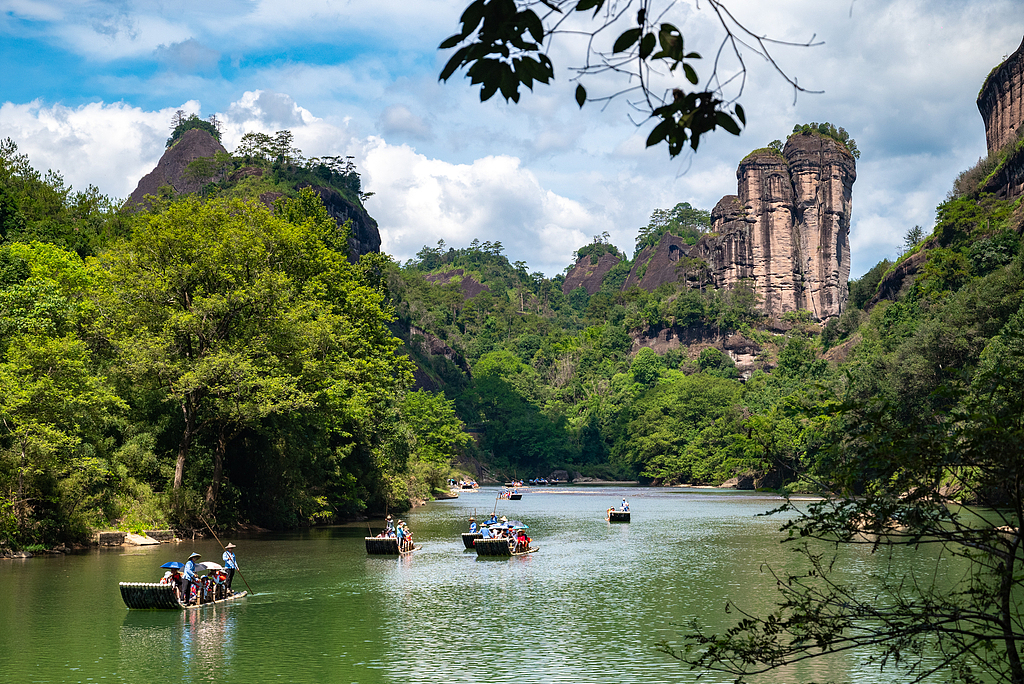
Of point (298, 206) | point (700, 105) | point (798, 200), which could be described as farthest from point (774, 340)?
point (700, 105)

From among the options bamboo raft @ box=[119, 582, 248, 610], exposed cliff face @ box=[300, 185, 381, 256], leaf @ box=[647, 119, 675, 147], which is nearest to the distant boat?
bamboo raft @ box=[119, 582, 248, 610]

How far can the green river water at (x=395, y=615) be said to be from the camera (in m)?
17.5

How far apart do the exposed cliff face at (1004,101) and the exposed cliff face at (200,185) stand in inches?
2756

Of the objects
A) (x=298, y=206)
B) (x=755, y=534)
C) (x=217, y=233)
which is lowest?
(x=755, y=534)

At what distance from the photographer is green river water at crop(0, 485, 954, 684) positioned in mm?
17500

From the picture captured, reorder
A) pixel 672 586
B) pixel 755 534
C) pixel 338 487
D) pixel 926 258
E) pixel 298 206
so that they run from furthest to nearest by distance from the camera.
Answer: pixel 926 258
pixel 298 206
pixel 338 487
pixel 755 534
pixel 672 586

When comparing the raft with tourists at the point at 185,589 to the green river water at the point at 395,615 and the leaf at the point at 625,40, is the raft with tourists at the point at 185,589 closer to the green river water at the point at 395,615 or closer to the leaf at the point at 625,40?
the green river water at the point at 395,615

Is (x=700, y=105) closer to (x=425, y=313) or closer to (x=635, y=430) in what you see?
(x=635, y=430)

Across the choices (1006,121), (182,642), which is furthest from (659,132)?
(1006,121)

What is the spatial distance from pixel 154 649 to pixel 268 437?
81.8ft

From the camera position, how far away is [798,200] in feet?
529

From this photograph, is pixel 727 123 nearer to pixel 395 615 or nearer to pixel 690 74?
pixel 690 74

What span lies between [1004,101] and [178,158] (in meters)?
119

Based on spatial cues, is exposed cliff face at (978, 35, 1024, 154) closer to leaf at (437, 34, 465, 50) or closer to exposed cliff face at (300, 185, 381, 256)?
exposed cliff face at (300, 185, 381, 256)
